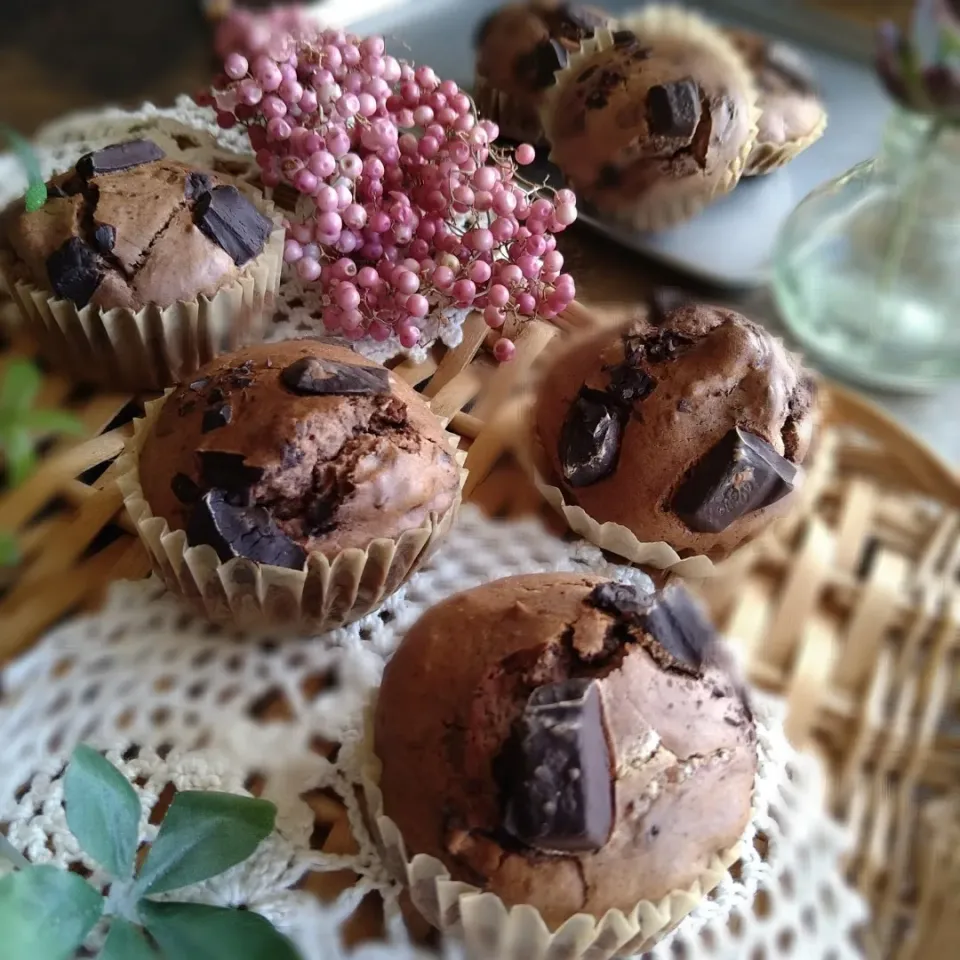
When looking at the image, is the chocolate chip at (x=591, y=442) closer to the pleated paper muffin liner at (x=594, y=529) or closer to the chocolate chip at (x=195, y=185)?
the pleated paper muffin liner at (x=594, y=529)

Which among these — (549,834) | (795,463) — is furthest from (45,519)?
(795,463)

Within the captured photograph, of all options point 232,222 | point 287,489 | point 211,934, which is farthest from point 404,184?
point 211,934

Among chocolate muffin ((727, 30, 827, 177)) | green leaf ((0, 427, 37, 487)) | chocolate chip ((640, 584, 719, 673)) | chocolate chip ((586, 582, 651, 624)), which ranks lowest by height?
chocolate chip ((640, 584, 719, 673))

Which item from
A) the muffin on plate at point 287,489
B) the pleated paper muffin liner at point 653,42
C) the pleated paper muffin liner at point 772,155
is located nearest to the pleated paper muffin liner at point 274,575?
the muffin on plate at point 287,489

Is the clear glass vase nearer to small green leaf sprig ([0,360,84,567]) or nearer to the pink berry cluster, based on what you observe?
the pink berry cluster

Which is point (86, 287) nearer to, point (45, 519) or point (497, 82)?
point (45, 519)

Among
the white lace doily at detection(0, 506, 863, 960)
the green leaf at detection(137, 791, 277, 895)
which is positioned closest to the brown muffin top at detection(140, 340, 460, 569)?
the white lace doily at detection(0, 506, 863, 960)
